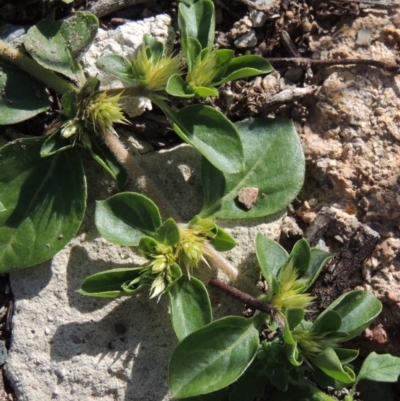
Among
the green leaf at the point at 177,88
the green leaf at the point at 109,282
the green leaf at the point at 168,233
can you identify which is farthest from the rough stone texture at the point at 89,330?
the green leaf at the point at 177,88

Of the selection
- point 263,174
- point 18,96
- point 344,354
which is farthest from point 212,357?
point 18,96

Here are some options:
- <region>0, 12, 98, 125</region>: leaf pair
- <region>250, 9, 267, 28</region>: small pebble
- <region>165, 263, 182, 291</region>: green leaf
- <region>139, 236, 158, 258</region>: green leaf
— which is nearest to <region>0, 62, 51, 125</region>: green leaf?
<region>0, 12, 98, 125</region>: leaf pair

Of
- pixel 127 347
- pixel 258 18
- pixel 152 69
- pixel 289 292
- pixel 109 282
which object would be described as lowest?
pixel 127 347

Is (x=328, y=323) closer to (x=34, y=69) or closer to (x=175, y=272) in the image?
(x=175, y=272)

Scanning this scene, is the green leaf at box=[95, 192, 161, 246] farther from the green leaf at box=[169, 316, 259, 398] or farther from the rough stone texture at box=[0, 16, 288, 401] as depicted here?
the green leaf at box=[169, 316, 259, 398]

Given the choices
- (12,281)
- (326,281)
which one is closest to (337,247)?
(326,281)

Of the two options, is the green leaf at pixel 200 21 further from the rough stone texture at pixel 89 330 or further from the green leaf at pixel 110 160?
the rough stone texture at pixel 89 330
